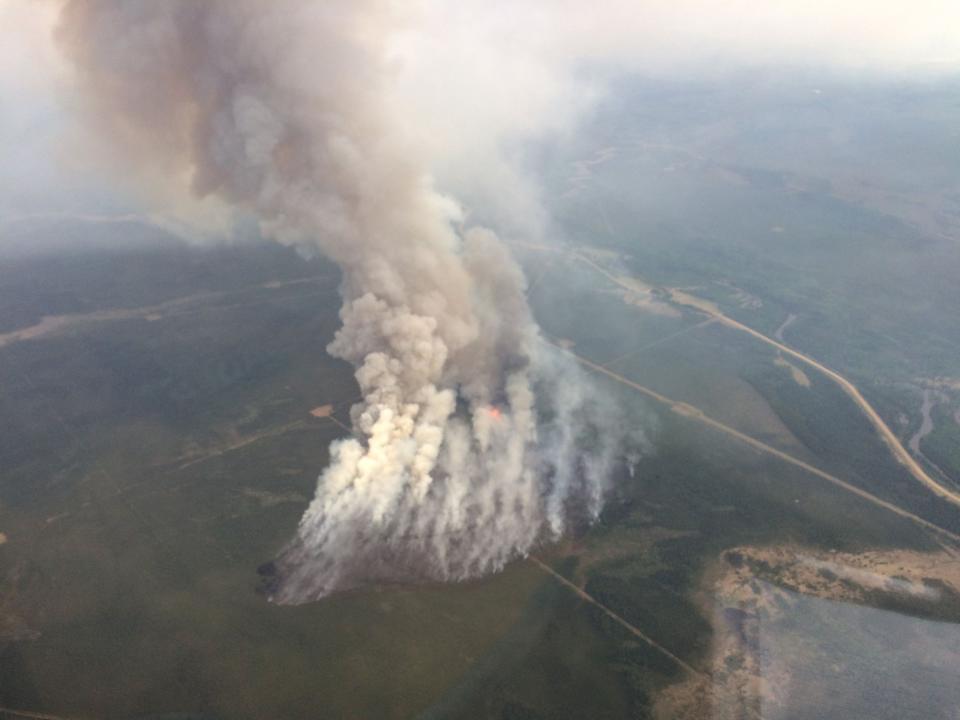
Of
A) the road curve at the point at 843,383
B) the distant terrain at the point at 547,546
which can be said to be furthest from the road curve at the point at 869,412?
the distant terrain at the point at 547,546

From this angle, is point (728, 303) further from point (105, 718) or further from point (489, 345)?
point (105, 718)

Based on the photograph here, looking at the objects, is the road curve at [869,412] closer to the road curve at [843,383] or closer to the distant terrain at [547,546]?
the road curve at [843,383]

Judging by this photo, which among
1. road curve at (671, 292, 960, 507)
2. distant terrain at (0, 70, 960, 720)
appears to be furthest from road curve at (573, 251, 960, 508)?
distant terrain at (0, 70, 960, 720)

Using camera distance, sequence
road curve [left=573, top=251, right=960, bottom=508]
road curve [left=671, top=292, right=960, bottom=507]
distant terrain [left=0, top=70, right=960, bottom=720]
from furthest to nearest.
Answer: road curve [left=573, top=251, right=960, bottom=508] < road curve [left=671, top=292, right=960, bottom=507] < distant terrain [left=0, top=70, right=960, bottom=720]

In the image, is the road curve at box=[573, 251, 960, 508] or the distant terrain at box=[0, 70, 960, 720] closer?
the distant terrain at box=[0, 70, 960, 720]

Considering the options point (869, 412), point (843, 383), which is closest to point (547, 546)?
point (869, 412)

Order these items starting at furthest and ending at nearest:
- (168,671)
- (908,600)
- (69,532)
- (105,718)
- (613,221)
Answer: (613,221) → (69,532) → (908,600) → (168,671) → (105,718)

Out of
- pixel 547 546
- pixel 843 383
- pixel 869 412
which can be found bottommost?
pixel 547 546

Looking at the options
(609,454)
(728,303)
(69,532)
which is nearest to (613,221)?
(728,303)

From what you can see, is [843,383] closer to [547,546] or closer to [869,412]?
[869,412]

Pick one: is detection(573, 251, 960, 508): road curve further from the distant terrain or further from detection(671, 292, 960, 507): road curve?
the distant terrain

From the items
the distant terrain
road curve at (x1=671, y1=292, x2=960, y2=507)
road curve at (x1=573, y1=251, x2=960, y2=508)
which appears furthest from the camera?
road curve at (x1=573, y1=251, x2=960, y2=508)
